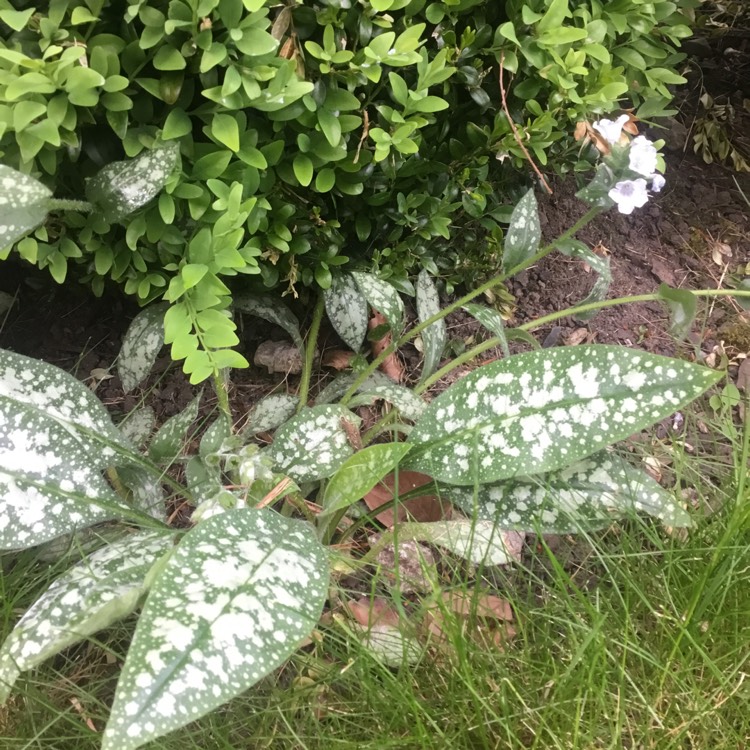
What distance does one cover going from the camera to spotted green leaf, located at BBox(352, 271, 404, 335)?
1120 mm

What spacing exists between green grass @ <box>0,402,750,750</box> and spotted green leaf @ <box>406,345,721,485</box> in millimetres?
167

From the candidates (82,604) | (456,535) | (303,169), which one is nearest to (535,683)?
(456,535)

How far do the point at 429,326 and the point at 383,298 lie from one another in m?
0.11

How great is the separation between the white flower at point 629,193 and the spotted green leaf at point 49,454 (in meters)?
0.83


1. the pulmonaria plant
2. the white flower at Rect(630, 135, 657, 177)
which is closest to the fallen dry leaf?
the pulmonaria plant

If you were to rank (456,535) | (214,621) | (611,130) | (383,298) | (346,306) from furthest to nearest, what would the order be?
(346,306) < (383,298) < (456,535) < (611,130) < (214,621)

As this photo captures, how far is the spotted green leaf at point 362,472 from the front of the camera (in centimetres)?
88

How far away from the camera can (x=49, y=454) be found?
0.95m

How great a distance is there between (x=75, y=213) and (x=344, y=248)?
1.62ft

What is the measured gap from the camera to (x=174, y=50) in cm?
82

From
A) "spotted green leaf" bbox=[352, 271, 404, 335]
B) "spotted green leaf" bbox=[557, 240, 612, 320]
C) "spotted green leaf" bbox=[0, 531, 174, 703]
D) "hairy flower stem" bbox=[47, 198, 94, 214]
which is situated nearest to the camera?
"spotted green leaf" bbox=[0, 531, 174, 703]

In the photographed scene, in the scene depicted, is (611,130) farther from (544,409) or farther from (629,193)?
(544,409)

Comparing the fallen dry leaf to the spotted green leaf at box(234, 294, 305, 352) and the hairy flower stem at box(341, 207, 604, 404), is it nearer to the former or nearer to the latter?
the hairy flower stem at box(341, 207, 604, 404)

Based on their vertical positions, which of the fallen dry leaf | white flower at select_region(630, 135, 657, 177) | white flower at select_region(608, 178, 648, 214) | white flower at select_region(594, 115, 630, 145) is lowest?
the fallen dry leaf
